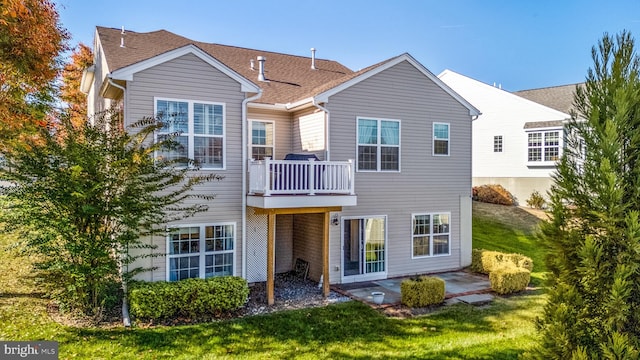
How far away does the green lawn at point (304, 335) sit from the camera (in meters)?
7.45

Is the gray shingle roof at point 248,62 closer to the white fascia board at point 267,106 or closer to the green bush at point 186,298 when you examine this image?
the white fascia board at point 267,106

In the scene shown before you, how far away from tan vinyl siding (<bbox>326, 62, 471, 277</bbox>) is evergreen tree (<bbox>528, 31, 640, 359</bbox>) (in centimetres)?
843

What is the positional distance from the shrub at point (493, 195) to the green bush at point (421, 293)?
15465mm

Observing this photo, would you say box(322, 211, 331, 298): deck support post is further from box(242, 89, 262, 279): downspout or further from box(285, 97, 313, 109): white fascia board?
box(285, 97, 313, 109): white fascia board

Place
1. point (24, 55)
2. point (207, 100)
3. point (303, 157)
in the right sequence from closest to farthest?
point (207, 100), point (303, 157), point (24, 55)

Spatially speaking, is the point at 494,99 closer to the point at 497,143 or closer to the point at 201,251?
the point at 497,143

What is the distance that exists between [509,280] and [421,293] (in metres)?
3.05

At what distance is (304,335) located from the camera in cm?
838

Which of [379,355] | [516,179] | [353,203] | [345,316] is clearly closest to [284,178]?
[353,203]

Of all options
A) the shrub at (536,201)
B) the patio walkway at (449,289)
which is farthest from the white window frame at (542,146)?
the patio walkway at (449,289)

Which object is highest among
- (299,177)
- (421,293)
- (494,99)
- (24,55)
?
(494,99)

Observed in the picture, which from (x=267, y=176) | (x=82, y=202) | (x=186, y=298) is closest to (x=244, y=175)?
(x=267, y=176)

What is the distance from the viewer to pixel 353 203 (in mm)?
11633

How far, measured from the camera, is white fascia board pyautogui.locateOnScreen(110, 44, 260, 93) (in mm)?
9812
